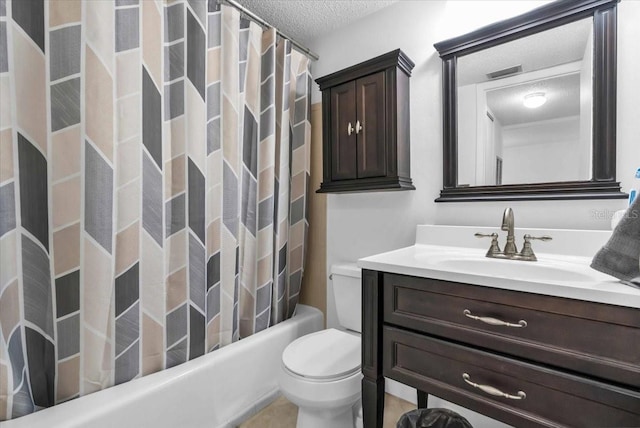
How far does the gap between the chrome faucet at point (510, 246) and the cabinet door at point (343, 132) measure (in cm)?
73

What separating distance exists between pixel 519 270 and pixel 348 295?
2.64 feet

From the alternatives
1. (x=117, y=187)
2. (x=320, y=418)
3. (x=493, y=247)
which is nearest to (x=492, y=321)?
(x=493, y=247)

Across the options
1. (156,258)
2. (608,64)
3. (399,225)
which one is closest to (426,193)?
(399,225)

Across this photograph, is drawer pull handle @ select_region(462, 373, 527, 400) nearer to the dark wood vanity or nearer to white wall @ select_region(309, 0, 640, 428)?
the dark wood vanity

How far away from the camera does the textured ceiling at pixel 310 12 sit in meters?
1.67

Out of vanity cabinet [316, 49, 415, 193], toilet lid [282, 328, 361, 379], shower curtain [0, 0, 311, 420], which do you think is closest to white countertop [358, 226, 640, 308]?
vanity cabinet [316, 49, 415, 193]

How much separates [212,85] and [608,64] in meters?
1.60

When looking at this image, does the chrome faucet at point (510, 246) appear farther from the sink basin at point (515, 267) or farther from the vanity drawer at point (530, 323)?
the vanity drawer at point (530, 323)

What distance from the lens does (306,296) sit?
209 centimetres

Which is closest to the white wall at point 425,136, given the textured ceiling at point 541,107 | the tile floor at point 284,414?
the textured ceiling at point 541,107

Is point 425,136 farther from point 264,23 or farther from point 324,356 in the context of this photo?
point 324,356

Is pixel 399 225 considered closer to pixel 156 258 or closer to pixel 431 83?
pixel 431 83

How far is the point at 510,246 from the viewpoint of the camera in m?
1.20

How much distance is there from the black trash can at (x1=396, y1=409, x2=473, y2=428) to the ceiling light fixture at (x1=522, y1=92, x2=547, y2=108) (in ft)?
4.15
